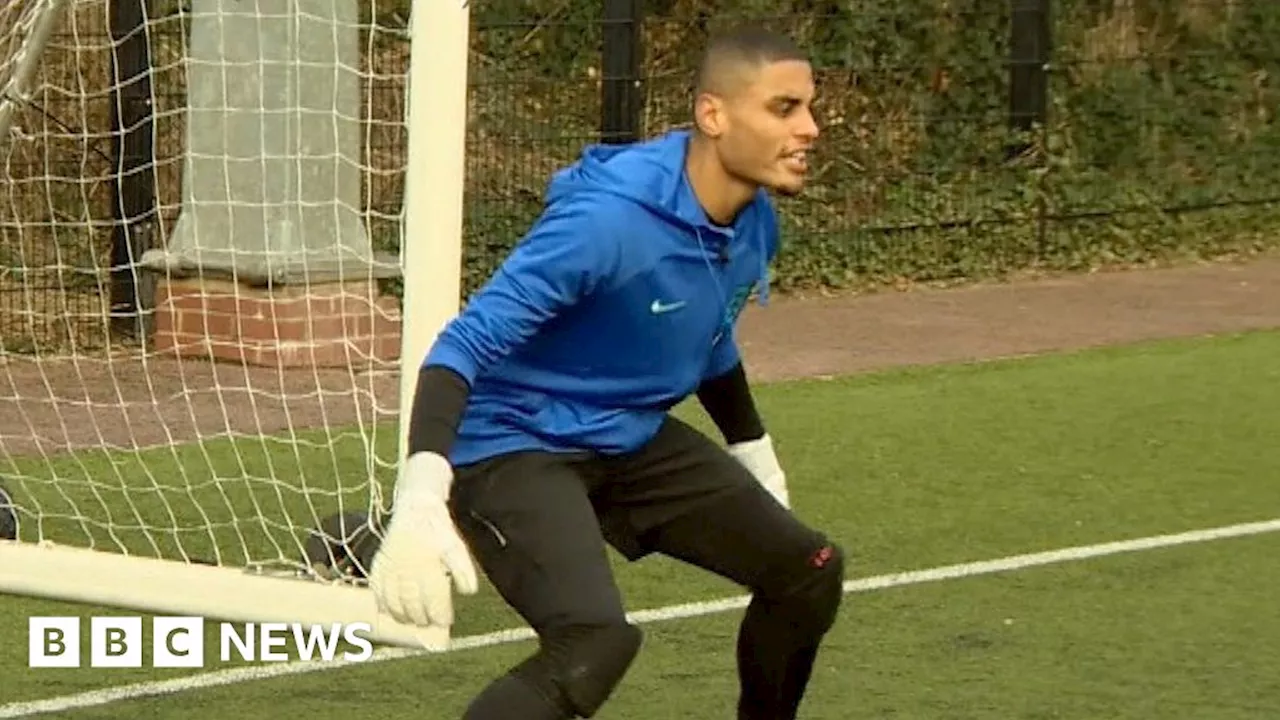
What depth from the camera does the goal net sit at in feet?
26.2

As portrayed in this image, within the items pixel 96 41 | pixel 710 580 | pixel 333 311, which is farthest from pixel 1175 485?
pixel 96 41

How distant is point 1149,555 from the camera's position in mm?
8461

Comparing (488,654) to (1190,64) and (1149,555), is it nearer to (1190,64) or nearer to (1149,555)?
(1149,555)

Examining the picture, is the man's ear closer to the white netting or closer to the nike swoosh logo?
the nike swoosh logo

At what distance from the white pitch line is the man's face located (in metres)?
2.25

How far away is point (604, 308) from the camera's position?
522 cm

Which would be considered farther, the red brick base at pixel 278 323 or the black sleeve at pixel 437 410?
the red brick base at pixel 278 323

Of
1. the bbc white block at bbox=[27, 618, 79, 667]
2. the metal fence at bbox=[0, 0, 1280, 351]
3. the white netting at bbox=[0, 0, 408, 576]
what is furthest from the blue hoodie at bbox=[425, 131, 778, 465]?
the metal fence at bbox=[0, 0, 1280, 351]

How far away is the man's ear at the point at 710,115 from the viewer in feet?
17.5

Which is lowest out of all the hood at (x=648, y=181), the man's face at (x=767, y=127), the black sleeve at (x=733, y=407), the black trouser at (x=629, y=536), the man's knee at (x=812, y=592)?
the man's knee at (x=812, y=592)

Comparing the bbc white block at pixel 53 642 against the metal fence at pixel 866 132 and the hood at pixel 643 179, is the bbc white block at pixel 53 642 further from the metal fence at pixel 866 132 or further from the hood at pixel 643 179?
the metal fence at pixel 866 132

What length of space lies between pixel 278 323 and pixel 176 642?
329cm

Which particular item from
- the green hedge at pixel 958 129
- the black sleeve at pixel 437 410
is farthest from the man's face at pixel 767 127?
the green hedge at pixel 958 129

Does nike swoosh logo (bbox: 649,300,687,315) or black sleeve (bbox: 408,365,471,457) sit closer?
black sleeve (bbox: 408,365,471,457)
